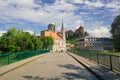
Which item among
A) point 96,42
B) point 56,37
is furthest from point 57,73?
point 96,42

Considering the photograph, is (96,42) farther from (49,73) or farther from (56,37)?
(49,73)

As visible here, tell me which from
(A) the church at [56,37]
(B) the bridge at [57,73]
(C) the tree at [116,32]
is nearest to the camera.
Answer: (B) the bridge at [57,73]

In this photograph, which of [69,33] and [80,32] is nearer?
[80,32]

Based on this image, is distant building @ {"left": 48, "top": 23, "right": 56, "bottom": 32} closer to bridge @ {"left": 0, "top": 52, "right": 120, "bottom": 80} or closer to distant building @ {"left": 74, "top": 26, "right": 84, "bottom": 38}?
distant building @ {"left": 74, "top": 26, "right": 84, "bottom": 38}

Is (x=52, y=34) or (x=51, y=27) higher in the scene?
(x=51, y=27)

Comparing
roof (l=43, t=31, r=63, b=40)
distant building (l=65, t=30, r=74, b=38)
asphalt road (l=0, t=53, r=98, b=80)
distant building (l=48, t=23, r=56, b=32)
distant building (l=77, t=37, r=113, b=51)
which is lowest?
asphalt road (l=0, t=53, r=98, b=80)

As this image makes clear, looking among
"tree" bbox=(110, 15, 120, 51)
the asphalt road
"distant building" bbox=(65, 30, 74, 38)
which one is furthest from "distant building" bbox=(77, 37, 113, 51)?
the asphalt road

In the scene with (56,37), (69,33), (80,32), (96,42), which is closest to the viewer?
(56,37)

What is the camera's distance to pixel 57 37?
146 m

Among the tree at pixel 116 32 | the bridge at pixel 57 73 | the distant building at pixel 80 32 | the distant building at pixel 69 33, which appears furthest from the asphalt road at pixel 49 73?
the distant building at pixel 69 33

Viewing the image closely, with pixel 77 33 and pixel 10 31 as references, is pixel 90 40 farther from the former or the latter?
pixel 10 31

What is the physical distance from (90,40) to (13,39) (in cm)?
9785

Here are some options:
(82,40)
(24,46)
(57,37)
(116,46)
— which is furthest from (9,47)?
(82,40)

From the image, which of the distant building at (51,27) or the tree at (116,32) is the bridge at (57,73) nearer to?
the tree at (116,32)
